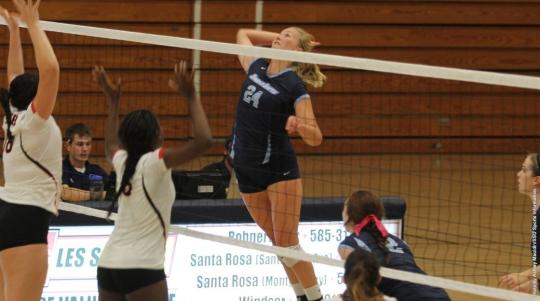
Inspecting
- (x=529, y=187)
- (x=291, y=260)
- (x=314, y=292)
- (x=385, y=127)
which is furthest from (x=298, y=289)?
(x=385, y=127)

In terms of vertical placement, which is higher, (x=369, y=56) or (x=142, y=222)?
(x=369, y=56)

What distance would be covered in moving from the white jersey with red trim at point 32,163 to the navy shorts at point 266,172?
5.41ft

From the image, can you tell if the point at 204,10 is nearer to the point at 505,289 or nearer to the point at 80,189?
the point at 80,189

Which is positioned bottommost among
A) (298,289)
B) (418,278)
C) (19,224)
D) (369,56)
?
(298,289)

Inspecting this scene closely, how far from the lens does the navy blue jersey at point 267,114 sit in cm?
697

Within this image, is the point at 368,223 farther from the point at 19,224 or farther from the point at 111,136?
the point at 19,224

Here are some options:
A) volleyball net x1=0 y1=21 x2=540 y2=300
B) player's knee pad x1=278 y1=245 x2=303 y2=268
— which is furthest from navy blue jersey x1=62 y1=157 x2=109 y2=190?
volleyball net x1=0 y1=21 x2=540 y2=300

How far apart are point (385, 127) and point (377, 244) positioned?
8426 millimetres

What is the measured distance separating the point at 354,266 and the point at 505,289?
4.50ft

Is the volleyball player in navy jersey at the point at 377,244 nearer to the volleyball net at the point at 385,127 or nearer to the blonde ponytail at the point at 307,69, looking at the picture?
the blonde ponytail at the point at 307,69

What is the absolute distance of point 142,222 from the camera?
5.07 metres

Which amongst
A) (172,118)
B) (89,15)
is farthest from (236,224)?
(89,15)

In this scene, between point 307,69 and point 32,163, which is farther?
point 307,69

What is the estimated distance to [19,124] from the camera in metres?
5.63
